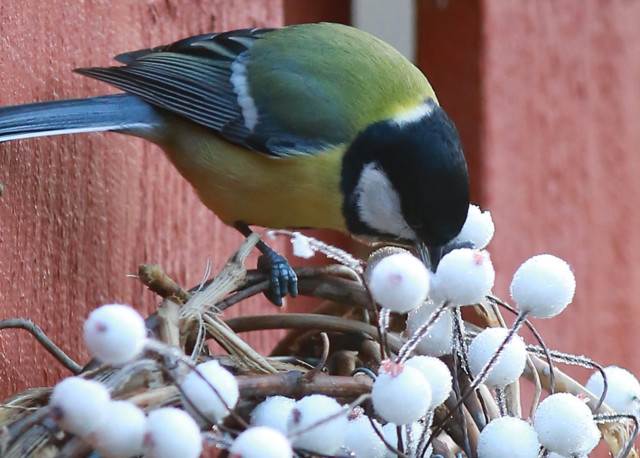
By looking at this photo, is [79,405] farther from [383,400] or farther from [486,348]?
[486,348]

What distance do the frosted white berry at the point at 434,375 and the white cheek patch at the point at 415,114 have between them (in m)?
0.52

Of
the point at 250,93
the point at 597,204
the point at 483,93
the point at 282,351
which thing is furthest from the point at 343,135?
the point at 597,204

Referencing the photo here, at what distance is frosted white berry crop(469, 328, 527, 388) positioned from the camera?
55cm

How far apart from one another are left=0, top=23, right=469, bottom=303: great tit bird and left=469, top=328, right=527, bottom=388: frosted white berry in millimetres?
357

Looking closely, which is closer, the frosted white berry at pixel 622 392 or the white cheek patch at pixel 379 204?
the frosted white berry at pixel 622 392

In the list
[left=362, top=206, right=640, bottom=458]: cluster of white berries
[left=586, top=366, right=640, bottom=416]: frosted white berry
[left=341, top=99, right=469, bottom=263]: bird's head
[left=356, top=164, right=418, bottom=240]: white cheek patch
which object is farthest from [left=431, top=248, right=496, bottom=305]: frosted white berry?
[left=356, top=164, right=418, bottom=240]: white cheek patch

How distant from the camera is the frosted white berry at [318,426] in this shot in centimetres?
45

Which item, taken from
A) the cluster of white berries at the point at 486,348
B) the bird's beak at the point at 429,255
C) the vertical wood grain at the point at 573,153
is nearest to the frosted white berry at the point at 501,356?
the cluster of white berries at the point at 486,348

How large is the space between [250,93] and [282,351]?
0.40 meters

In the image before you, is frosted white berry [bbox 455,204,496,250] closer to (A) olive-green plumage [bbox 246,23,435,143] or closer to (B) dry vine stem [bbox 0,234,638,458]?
(B) dry vine stem [bbox 0,234,638,458]

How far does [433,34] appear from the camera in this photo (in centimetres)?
148

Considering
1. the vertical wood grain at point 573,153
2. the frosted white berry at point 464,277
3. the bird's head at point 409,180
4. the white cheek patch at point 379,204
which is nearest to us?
the frosted white berry at point 464,277

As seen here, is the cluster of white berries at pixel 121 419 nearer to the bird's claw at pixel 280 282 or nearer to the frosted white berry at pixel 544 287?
the frosted white berry at pixel 544 287

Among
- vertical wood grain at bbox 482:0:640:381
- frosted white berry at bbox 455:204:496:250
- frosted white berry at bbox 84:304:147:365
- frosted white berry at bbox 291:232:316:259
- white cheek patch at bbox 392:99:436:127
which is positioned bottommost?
vertical wood grain at bbox 482:0:640:381
